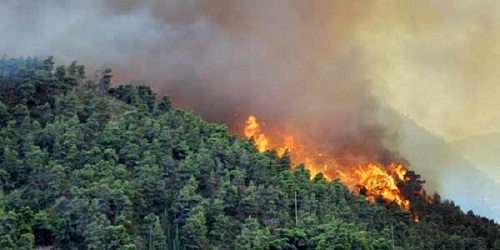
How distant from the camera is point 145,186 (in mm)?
53031

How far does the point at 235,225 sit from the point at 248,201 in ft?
8.14

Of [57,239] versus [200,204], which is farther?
[200,204]

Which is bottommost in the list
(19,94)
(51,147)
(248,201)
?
(248,201)

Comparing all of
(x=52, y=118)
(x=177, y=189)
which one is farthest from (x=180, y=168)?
(x=52, y=118)

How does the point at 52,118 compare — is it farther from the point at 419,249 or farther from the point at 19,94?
the point at 419,249

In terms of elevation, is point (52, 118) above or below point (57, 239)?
above

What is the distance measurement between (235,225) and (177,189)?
5032 millimetres

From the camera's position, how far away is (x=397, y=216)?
70.8 m

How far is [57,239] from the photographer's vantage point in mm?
47812

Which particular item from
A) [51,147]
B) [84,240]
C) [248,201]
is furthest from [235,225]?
[51,147]

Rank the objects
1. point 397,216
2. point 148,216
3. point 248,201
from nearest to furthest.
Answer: point 148,216
point 248,201
point 397,216

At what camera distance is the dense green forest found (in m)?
48.6

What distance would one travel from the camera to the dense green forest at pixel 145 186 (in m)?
48.6

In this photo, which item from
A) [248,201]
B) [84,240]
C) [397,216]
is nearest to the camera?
[84,240]
